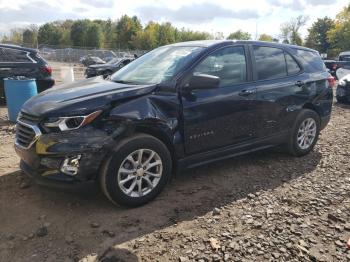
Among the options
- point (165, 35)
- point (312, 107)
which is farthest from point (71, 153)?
point (165, 35)

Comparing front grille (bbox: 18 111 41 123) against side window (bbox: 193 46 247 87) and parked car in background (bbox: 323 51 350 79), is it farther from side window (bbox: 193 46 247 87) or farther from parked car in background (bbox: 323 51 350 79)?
parked car in background (bbox: 323 51 350 79)

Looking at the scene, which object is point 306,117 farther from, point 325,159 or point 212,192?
point 212,192

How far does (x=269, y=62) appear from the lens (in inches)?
202

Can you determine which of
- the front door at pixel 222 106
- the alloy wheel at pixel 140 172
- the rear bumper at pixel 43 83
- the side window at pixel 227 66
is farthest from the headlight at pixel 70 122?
the rear bumper at pixel 43 83

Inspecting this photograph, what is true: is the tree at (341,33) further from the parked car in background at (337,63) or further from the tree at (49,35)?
the tree at (49,35)

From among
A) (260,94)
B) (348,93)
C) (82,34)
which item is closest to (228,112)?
(260,94)

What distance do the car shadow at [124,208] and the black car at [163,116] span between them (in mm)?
249

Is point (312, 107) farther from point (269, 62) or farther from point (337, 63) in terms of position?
point (337, 63)

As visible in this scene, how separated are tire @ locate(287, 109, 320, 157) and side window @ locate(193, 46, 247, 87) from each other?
1300 mm

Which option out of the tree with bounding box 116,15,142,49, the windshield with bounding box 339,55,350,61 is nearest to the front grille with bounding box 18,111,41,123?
the windshield with bounding box 339,55,350,61

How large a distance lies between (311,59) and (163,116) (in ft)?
10.1

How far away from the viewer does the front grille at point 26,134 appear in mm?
3627

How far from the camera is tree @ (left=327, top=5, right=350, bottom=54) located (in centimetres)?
6334

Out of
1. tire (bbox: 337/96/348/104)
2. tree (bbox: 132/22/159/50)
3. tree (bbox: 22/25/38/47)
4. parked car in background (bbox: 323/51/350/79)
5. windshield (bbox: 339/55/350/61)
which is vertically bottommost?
tire (bbox: 337/96/348/104)
